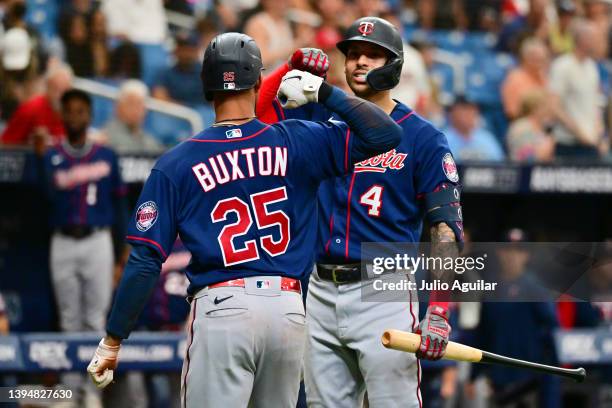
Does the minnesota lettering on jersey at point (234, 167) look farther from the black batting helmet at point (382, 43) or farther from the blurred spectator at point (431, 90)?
the blurred spectator at point (431, 90)

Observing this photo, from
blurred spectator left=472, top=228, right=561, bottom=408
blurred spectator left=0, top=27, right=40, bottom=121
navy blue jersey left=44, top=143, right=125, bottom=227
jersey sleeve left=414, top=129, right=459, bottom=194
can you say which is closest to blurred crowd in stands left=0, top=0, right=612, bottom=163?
blurred spectator left=0, top=27, right=40, bottom=121

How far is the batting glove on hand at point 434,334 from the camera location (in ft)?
13.8

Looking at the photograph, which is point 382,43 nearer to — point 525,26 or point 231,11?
point 231,11

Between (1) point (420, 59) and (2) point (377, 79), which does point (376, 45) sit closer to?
(2) point (377, 79)

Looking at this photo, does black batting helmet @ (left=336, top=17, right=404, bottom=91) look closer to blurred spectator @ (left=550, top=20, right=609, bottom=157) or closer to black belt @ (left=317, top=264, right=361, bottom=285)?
black belt @ (left=317, top=264, right=361, bottom=285)

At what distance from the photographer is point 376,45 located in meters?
4.71

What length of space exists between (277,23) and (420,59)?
1.35 metres

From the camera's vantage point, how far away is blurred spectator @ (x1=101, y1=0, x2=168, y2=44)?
912cm

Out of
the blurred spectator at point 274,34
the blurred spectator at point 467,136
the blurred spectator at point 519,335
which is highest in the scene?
the blurred spectator at point 274,34

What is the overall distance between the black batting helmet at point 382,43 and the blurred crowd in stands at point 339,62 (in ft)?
11.8

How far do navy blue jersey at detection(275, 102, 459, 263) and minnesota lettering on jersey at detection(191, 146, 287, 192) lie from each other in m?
0.69

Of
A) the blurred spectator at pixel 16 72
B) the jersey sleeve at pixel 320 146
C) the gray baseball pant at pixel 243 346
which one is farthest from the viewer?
the blurred spectator at pixel 16 72

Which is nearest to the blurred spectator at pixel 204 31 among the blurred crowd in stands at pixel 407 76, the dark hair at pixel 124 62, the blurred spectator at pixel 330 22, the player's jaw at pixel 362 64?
the blurred crowd in stands at pixel 407 76

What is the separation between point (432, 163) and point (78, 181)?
156 inches
